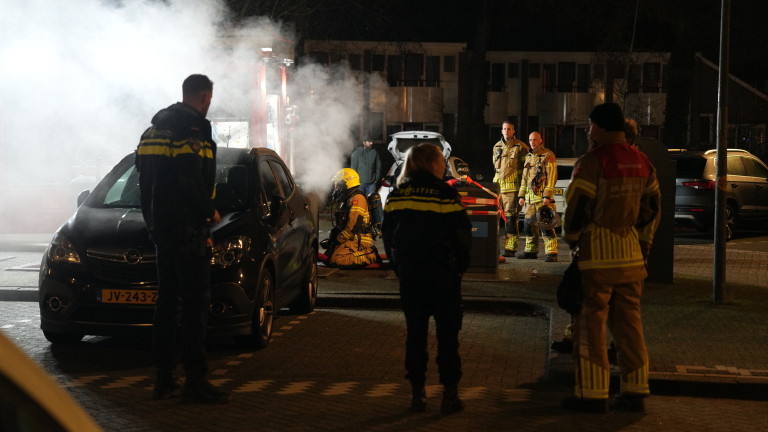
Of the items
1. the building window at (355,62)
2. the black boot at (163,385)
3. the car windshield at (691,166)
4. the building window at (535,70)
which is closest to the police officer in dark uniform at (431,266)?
the black boot at (163,385)

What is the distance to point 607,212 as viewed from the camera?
585 centimetres

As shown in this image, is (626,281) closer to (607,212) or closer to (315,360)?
(607,212)

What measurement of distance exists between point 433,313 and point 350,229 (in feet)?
22.4

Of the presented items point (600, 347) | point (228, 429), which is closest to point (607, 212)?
point (600, 347)

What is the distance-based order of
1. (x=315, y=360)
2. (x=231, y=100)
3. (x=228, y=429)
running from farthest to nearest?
1. (x=231, y=100)
2. (x=315, y=360)
3. (x=228, y=429)

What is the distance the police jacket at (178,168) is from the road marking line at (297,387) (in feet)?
4.20

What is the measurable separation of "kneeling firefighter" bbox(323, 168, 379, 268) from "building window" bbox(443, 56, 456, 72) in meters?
34.9

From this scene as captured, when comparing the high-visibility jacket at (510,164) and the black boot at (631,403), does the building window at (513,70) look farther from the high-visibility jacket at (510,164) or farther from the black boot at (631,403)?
the black boot at (631,403)

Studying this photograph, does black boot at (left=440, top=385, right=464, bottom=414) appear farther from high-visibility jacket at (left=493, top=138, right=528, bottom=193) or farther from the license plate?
high-visibility jacket at (left=493, top=138, right=528, bottom=193)

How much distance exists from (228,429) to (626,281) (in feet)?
8.42

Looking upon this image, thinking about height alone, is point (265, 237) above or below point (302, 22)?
below

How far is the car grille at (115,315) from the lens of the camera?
724 centimetres

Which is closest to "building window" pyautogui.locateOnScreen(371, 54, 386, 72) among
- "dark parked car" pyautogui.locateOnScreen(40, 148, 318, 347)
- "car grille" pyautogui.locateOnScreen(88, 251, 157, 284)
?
"dark parked car" pyautogui.locateOnScreen(40, 148, 318, 347)

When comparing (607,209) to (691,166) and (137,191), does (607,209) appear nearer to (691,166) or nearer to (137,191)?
(137,191)
